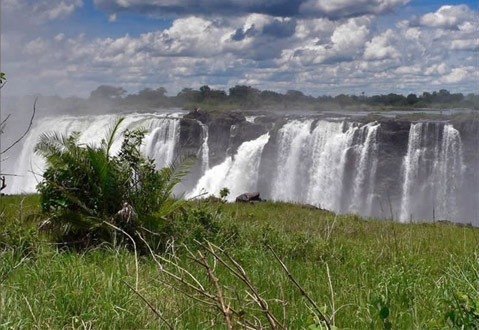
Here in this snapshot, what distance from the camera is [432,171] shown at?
100 ft

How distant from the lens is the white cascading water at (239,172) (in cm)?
3569

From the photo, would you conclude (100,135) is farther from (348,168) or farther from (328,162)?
(348,168)

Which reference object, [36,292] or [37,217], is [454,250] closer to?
[36,292]

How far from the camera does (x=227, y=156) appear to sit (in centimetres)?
3766

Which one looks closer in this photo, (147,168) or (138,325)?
(138,325)

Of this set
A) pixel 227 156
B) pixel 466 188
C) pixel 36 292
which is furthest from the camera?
pixel 227 156

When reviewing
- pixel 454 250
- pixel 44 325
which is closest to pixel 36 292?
pixel 44 325

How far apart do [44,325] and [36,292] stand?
31.3 inches

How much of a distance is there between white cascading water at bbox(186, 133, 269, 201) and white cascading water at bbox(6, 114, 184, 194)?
2.72 metres

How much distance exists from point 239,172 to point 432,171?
37.2 feet

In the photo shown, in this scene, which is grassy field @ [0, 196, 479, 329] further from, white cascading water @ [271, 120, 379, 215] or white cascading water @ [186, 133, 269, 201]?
white cascading water @ [186, 133, 269, 201]

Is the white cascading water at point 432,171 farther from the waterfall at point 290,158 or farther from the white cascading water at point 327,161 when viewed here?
the waterfall at point 290,158

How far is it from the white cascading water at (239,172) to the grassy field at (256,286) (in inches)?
1040

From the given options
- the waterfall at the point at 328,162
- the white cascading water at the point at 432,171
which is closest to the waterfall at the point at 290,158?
the waterfall at the point at 328,162
